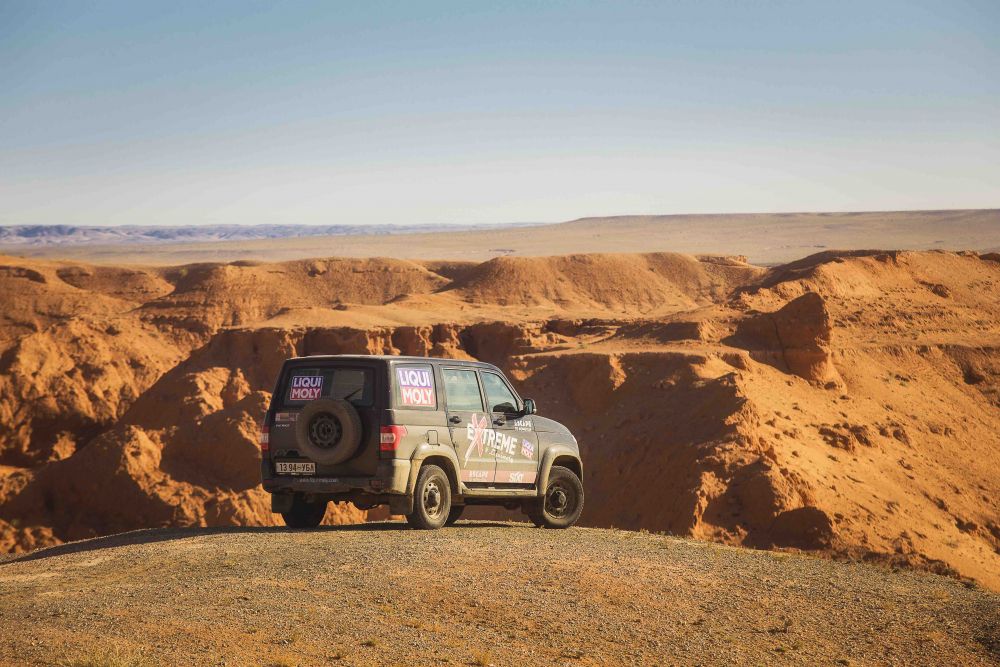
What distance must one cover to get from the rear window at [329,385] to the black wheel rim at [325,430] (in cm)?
31

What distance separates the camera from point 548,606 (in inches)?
400

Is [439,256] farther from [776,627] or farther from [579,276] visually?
[776,627]

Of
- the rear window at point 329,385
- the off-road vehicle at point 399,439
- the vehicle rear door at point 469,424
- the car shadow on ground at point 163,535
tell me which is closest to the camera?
the off-road vehicle at point 399,439

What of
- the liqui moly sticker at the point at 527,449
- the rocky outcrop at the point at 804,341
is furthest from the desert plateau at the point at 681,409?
the liqui moly sticker at the point at 527,449

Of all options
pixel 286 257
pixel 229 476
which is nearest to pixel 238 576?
pixel 229 476

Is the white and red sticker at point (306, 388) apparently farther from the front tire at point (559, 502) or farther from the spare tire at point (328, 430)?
the front tire at point (559, 502)

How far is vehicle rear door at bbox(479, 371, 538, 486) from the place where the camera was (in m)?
14.8

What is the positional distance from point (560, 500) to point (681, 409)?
12897 mm

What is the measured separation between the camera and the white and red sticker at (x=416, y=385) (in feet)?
45.0

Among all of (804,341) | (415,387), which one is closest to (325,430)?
(415,387)

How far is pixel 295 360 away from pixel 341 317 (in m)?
32.0

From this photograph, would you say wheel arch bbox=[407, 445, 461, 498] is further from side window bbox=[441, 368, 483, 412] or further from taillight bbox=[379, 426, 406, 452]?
side window bbox=[441, 368, 483, 412]

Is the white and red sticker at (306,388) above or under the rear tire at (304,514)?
above

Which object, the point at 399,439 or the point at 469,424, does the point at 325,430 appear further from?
the point at 469,424
